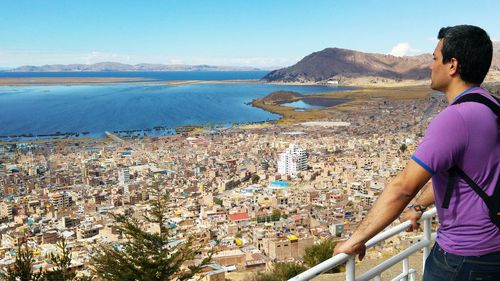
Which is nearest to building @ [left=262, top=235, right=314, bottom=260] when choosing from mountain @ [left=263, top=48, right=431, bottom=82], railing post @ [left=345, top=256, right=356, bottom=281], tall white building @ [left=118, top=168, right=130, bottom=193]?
railing post @ [left=345, top=256, right=356, bottom=281]

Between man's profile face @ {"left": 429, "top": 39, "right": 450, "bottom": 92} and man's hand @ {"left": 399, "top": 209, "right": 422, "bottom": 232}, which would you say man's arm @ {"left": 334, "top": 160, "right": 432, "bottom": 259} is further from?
man's hand @ {"left": 399, "top": 209, "right": 422, "bottom": 232}

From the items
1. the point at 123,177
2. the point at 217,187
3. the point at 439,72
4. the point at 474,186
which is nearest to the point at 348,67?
the point at 123,177

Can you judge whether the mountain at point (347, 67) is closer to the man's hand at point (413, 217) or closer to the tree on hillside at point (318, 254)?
the tree on hillside at point (318, 254)

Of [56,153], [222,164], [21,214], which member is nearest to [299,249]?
[21,214]

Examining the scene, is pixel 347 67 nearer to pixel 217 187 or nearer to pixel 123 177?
pixel 123 177

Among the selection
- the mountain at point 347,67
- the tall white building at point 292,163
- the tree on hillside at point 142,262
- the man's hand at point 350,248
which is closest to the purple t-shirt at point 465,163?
the man's hand at point 350,248

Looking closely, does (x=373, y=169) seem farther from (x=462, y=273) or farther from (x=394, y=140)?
(x=462, y=273)
